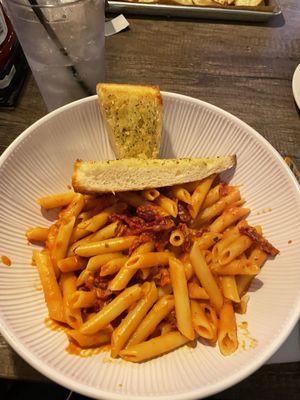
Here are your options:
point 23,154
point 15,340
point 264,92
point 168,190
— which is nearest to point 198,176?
point 168,190

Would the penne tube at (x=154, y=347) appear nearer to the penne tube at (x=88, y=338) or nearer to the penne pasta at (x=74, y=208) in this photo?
the penne tube at (x=88, y=338)

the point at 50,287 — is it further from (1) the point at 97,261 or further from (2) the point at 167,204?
(2) the point at 167,204

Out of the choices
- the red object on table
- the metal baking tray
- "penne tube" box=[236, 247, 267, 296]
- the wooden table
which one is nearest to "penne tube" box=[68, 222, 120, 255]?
"penne tube" box=[236, 247, 267, 296]

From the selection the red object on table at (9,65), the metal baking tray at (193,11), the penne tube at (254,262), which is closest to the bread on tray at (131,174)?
the penne tube at (254,262)

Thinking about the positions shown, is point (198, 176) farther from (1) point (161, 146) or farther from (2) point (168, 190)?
(1) point (161, 146)

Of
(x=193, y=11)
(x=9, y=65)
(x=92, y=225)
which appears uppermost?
(x=9, y=65)

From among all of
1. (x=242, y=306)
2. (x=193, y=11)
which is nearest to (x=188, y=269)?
(x=242, y=306)
